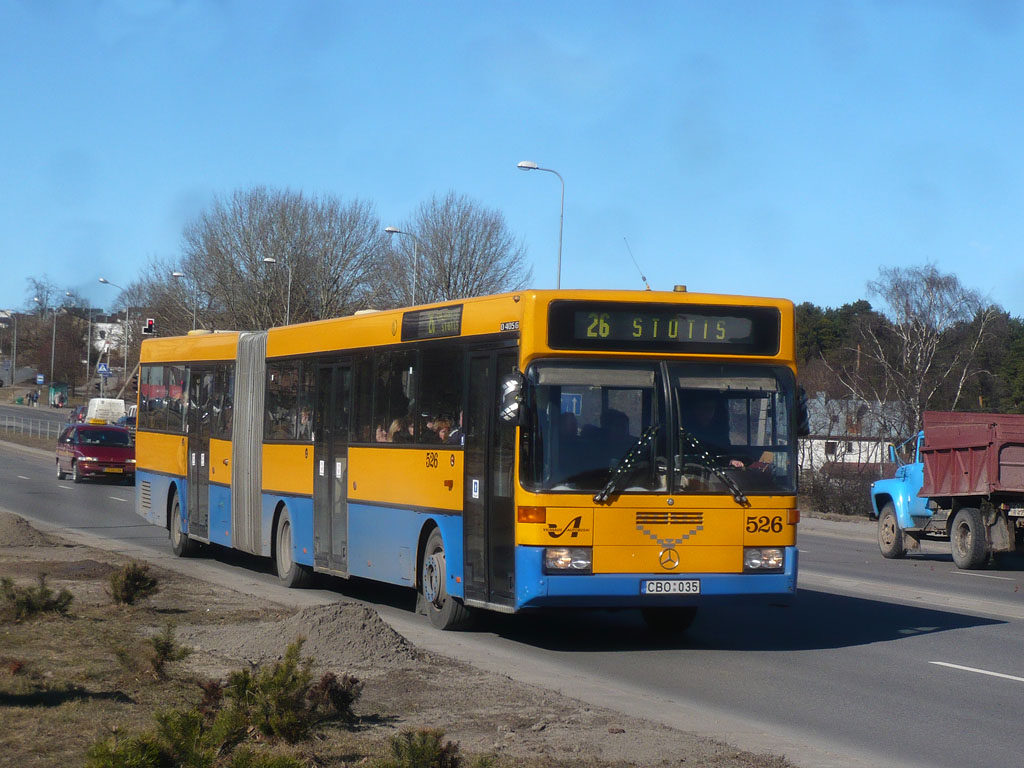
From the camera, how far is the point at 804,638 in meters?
12.3

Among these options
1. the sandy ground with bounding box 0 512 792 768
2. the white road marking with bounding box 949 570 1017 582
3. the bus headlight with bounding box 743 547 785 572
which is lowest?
the white road marking with bounding box 949 570 1017 582

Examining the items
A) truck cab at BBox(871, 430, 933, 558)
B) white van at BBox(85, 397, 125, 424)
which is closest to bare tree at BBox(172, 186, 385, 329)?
white van at BBox(85, 397, 125, 424)

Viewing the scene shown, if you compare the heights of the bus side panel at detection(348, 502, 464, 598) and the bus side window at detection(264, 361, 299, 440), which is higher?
the bus side window at detection(264, 361, 299, 440)

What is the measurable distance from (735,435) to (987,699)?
291 cm

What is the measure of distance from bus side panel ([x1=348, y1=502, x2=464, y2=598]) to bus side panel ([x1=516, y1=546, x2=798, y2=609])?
130 centimetres

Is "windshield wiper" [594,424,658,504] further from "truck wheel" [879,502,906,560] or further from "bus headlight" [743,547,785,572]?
"truck wheel" [879,502,906,560]

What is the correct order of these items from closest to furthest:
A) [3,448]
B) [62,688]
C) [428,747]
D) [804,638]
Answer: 1. [428,747]
2. [62,688]
3. [804,638]
4. [3,448]

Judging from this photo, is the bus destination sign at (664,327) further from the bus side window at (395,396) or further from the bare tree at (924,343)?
the bare tree at (924,343)

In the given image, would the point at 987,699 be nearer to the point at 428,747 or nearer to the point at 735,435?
the point at 735,435

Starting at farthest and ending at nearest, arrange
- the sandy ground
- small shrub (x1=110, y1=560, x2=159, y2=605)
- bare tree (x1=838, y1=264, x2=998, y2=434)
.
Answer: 1. bare tree (x1=838, y1=264, x2=998, y2=434)
2. small shrub (x1=110, y1=560, x2=159, y2=605)
3. the sandy ground

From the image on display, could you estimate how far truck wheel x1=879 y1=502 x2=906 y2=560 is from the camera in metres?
23.5

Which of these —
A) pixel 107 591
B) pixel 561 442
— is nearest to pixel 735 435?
pixel 561 442

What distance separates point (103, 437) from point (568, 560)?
33.0 meters

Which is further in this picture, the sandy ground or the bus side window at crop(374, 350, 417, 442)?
the bus side window at crop(374, 350, 417, 442)
